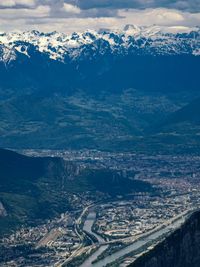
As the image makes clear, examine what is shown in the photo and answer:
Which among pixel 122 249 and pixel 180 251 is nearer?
pixel 180 251

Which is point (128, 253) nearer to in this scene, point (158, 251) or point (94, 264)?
point (94, 264)

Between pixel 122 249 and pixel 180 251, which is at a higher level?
pixel 180 251

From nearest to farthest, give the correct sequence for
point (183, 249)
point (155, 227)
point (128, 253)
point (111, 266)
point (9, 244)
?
point (183, 249), point (111, 266), point (128, 253), point (9, 244), point (155, 227)

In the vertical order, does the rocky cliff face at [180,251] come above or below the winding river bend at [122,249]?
above

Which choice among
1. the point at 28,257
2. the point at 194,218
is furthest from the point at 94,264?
the point at 194,218

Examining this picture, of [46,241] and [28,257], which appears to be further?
[46,241]

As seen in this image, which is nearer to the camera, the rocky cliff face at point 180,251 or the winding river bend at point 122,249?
the rocky cliff face at point 180,251

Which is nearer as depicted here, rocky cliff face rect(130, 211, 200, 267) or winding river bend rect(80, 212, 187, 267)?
rocky cliff face rect(130, 211, 200, 267)

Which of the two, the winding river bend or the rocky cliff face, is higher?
the rocky cliff face
